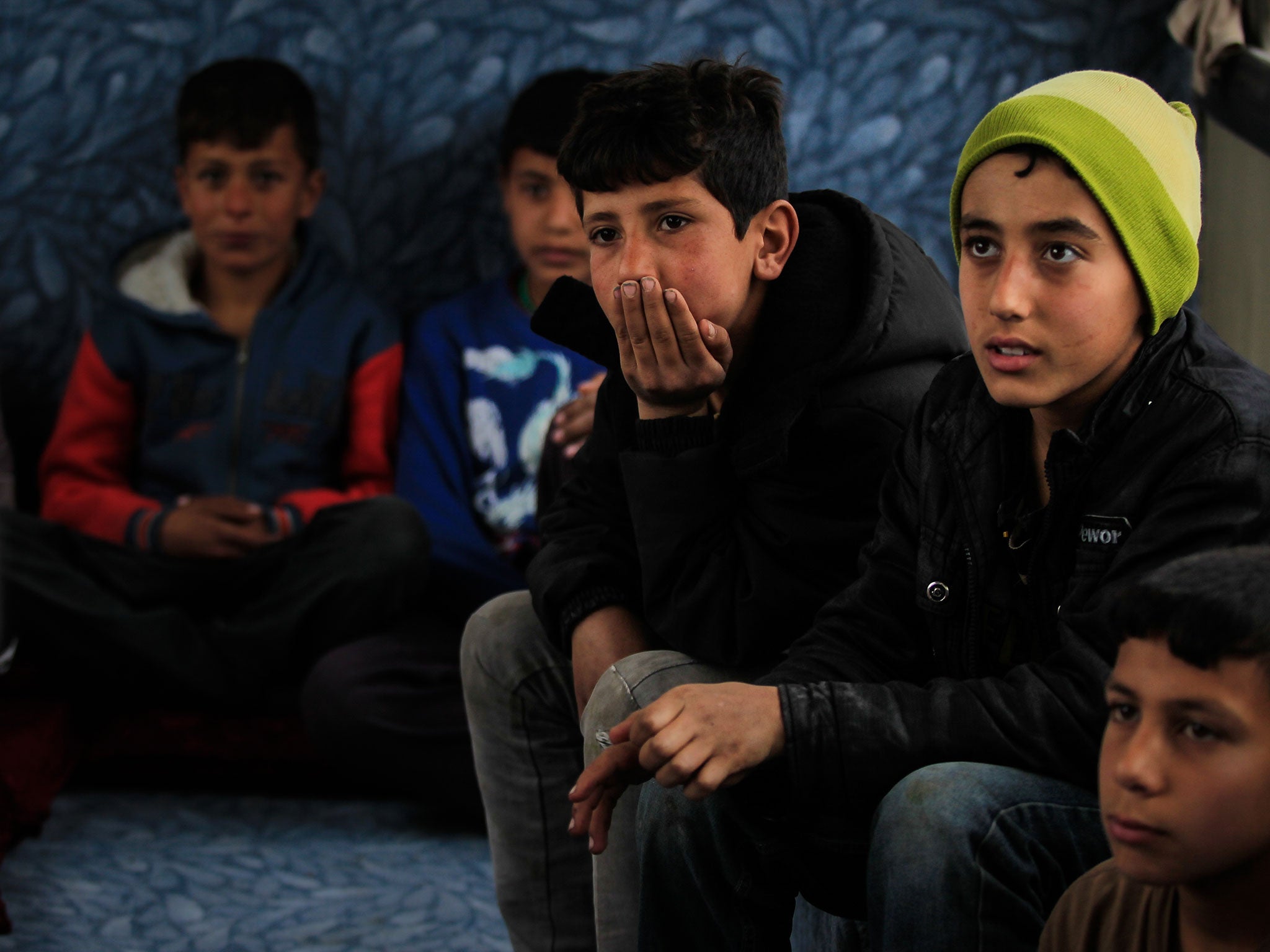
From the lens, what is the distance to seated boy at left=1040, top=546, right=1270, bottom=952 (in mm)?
792

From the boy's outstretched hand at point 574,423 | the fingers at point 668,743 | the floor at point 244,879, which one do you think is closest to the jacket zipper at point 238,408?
the floor at point 244,879

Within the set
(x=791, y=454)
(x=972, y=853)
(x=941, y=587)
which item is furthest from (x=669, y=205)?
(x=972, y=853)

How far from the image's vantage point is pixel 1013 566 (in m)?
1.10

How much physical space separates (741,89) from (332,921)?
108 centimetres

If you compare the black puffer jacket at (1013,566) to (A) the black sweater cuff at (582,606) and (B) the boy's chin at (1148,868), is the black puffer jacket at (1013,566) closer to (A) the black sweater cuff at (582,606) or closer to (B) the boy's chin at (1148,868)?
(B) the boy's chin at (1148,868)

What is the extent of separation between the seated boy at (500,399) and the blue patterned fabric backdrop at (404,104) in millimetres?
242

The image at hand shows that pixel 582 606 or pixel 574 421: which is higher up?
pixel 574 421

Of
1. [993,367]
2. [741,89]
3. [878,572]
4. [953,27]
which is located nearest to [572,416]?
[741,89]

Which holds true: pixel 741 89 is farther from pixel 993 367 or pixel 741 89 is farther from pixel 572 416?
pixel 572 416

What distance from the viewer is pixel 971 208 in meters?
1.09

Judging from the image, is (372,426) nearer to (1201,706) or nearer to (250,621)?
(250,621)

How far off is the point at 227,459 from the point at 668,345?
129cm

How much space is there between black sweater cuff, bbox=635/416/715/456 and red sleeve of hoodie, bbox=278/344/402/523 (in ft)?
3.66

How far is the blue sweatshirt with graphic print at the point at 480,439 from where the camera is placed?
2.34 metres
